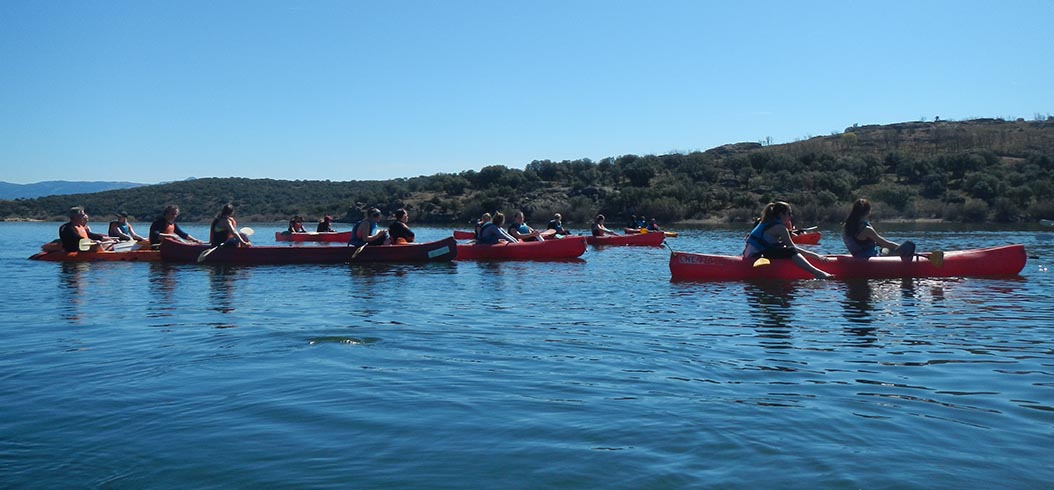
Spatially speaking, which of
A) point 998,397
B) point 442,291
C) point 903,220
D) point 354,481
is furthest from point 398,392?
point 903,220

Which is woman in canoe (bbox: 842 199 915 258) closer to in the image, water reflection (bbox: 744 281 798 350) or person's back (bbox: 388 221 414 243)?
water reflection (bbox: 744 281 798 350)

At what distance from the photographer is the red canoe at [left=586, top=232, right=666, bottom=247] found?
24719mm

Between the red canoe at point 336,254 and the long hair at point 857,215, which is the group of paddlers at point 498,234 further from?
the red canoe at point 336,254

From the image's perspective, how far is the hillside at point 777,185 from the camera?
44188mm

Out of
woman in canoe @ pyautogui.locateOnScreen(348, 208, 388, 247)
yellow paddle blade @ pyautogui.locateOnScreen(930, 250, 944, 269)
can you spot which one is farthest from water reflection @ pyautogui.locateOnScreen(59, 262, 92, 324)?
yellow paddle blade @ pyautogui.locateOnScreen(930, 250, 944, 269)

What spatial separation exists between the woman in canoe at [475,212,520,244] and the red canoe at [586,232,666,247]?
5782 millimetres

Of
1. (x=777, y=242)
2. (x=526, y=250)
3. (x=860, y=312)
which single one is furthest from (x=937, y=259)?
(x=526, y=250)

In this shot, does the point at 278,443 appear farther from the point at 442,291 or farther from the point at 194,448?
the point at 442,291

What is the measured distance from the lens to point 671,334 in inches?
332

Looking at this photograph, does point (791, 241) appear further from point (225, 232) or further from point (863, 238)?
point (225, 232)

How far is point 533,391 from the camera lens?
6.00 m

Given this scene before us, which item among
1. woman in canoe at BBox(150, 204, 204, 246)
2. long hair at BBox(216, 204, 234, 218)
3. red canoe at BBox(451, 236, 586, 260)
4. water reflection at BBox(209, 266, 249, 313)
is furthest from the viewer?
woman in canoe at BBox(150, 204, 204, 246)

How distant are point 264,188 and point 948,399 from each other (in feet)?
341

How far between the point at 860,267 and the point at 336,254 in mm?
9941
